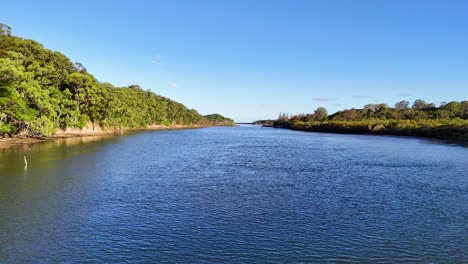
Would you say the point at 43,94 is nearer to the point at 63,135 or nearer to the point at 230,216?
the point at 63,135

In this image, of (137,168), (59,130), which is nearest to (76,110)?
(59,130)

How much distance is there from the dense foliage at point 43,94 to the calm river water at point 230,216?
91.2 feet

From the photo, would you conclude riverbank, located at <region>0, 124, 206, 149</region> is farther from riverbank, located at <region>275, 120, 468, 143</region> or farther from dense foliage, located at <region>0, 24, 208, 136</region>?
riverbank, located at <region>275, 120, 468, 143</region>

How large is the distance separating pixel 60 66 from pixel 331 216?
88346mm

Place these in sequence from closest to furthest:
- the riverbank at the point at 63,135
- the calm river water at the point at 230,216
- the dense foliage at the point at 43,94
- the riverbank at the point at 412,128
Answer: the calm river water at the point at 230,216, the dense foliage at the point at 43,94, the riverbank at the point at 63,135, the riverbank at the point at 412,128

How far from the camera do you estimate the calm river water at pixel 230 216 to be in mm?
15102

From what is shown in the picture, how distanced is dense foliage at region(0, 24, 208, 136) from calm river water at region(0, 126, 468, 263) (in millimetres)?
27802

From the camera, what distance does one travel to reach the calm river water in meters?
15.1

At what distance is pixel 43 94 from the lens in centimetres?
6856

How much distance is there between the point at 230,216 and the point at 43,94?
6157 centimetres

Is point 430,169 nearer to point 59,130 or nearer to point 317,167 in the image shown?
point 317,167

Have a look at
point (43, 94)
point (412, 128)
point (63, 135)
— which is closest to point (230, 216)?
point (43, 94)

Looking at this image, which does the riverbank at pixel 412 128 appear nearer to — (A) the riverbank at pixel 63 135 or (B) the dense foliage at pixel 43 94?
(B) the dense foliage at pixel 43 94

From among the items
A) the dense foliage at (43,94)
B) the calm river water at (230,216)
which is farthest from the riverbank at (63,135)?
the calm river water at (230,216)
